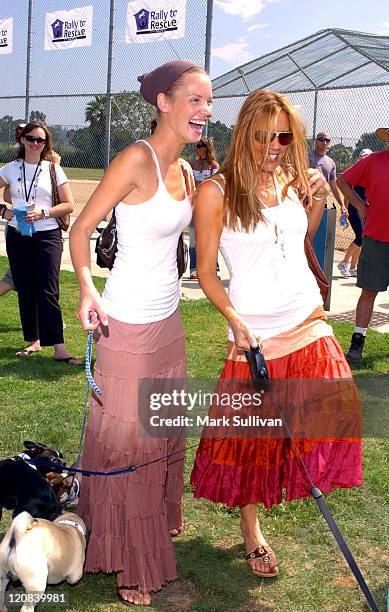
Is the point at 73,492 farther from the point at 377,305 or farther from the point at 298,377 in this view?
the point at 377,305

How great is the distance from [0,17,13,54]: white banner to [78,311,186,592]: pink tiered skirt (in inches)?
577

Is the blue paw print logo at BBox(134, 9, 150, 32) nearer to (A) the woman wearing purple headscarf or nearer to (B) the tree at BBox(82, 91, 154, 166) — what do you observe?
(B) the tree at BBox(82, 91, 154, 166)

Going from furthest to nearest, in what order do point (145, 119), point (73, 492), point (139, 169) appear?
point (145, 119)
point (73, 492)
point (139, 169)

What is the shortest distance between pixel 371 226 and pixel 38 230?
9.19 ft

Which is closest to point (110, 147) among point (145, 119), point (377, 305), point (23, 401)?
point (145, 119)

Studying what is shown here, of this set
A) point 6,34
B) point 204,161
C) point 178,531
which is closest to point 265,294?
point 178,531

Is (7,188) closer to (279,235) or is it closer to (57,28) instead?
(279,235)

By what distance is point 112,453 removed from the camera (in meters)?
3.13

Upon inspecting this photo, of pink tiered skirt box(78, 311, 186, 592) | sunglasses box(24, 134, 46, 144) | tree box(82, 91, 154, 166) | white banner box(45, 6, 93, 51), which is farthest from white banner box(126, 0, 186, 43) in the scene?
pink tiered skirt box(78, 311, 186, 592)

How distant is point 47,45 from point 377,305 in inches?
364

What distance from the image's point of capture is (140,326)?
3.07m

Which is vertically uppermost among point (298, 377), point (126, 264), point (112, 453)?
point (126, 264)

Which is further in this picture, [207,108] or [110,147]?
Result: [110,147]

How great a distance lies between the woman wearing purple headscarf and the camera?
292cm
